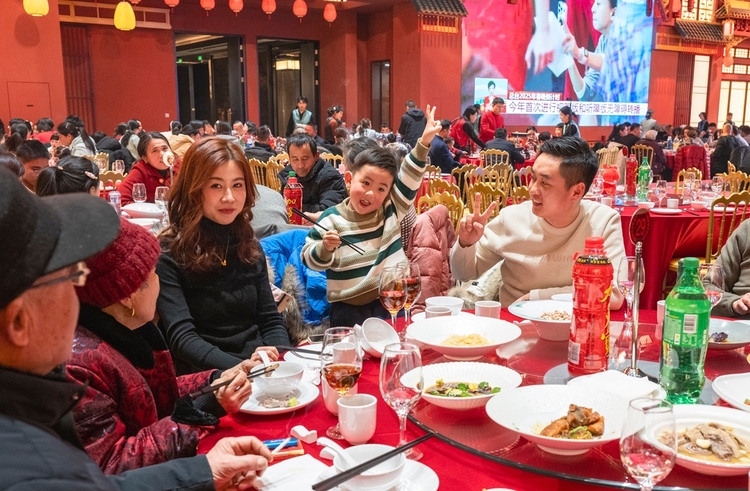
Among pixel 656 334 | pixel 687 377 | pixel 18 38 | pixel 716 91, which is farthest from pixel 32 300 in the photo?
pixel 716 91

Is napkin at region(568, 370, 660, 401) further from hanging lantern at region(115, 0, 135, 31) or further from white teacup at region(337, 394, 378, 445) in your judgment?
hanging lantern at region(115, 0, 135, 31)

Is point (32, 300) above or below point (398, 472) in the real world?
above

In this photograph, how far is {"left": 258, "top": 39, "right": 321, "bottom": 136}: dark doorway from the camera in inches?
607

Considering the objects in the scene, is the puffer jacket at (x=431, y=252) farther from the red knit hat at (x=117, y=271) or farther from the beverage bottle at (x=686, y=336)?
the red knit hat at (x=117, y=271)

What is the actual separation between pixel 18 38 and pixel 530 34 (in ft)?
35.6

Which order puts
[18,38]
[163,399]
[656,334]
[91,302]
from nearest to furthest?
[91,302] → [163,399] → [656,334] → [18,38]

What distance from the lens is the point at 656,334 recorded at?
1.88 meters

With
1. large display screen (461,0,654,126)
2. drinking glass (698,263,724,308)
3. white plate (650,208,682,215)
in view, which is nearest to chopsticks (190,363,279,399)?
drinking glass (698,263,724,308)

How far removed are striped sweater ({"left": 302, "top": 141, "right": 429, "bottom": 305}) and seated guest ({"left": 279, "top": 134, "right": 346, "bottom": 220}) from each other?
7.02 feet

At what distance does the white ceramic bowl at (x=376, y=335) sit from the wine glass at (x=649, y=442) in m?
0.82

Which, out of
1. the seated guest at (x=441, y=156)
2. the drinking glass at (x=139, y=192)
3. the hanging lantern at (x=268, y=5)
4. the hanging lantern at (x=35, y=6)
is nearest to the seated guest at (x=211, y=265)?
the drinking glass at (x=139, y=192)

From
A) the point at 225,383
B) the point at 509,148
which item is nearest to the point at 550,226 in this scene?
the point at 225,383

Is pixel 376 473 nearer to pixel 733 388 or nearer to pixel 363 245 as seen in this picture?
pixel 733 388

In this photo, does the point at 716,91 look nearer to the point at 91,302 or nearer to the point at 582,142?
the point at 582,142
